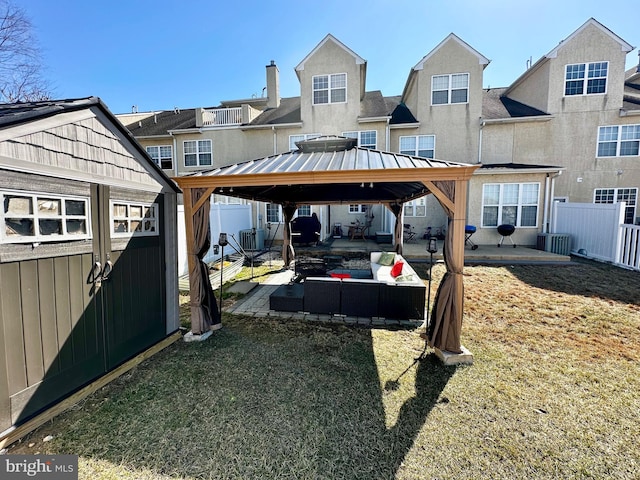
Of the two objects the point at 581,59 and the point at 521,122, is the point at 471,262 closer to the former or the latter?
the point at 521,122

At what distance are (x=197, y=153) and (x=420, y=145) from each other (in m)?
12.0

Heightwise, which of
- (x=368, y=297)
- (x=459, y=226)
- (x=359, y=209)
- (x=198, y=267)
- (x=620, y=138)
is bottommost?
(x=368, y=297)

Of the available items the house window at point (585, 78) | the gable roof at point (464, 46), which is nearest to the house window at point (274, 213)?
the gable roof at point (464, 46)

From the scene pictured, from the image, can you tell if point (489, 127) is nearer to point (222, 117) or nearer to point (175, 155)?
point (222, 117)

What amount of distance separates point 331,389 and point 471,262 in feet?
29.2

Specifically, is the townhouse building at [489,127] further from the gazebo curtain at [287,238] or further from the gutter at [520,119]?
the gazebo curtain at [287,238]

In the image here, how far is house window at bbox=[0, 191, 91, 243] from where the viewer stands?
2576 mm

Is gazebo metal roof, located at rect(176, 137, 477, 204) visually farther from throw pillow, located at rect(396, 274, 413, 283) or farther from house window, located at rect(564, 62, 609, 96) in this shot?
house window, located at rect(564, 62, 609, 96)

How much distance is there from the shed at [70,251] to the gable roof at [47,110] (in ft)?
0.04

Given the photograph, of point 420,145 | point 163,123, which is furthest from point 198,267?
point 163,123

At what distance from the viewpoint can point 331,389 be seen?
138 inches

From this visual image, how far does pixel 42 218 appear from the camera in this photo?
2.85 metres

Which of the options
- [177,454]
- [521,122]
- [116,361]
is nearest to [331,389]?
[177,454]

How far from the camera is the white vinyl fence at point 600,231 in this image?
9234 millimetres
